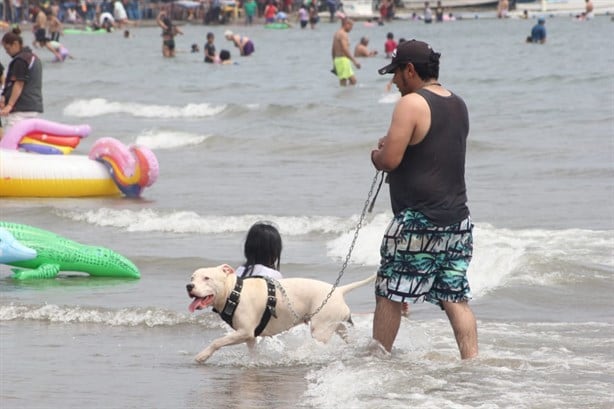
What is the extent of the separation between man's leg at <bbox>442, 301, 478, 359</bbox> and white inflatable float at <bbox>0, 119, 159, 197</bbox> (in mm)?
8452

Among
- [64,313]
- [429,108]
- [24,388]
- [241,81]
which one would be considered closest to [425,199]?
[429,108]

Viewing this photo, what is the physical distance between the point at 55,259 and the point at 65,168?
5.11m

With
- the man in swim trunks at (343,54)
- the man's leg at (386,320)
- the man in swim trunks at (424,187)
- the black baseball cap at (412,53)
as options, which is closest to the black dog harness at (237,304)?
the man's leg at (386,320)

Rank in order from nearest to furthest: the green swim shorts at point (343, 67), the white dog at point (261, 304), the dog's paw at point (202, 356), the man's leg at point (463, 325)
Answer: the man's leg at point (463, 325)
the white dog at point (261, 304)
the dog's paw at point (202, 356)
the green swim shorts at point (343, 67)

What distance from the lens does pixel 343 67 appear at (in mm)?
29172

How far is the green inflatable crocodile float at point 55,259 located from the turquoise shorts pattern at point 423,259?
12.6 ft

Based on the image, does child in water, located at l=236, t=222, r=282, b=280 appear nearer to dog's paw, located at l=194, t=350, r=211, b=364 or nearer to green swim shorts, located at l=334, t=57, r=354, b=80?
dog's paw, located at l=194, t=350, r=211, b=364

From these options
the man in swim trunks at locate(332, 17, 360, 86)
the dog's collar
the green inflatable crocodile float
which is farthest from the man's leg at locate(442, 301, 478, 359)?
the man in swim trunks at locate(332, 17, 360, 86)

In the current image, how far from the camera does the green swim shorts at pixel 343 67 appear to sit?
28.7 m

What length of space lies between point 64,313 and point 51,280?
1.37 m

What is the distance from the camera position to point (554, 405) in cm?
571

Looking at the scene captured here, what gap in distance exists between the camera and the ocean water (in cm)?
616

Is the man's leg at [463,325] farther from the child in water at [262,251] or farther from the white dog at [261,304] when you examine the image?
the child in water at [262,251]

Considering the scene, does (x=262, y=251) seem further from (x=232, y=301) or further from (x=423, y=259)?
(x=423, y=259)
